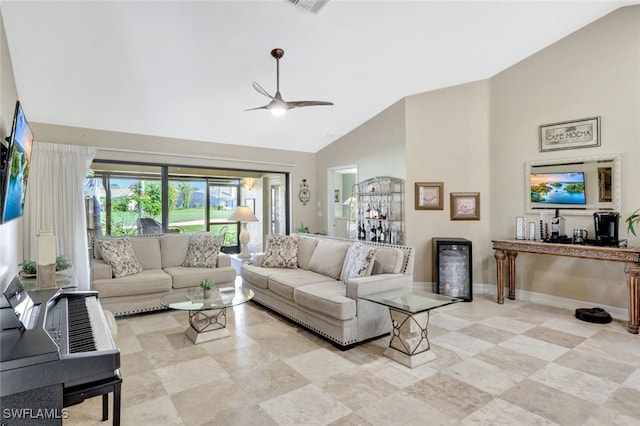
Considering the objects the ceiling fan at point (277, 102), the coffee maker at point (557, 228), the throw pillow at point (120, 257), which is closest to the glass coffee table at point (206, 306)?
the throw pillow at point (120, 257)

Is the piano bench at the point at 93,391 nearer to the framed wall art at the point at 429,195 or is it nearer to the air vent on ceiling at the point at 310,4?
the air vent on ceiling at the point at 310,4

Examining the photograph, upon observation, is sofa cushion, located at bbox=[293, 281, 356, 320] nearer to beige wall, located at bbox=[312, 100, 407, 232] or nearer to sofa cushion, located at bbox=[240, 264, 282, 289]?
sofa cushion, located at bbox=[240, 264, 282, 289]

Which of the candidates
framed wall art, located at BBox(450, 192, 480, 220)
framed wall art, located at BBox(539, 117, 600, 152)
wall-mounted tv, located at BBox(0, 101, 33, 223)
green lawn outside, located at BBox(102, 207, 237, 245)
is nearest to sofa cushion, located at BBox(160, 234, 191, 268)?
green lawn outside, located at BBox(102, 207, 237, 245)

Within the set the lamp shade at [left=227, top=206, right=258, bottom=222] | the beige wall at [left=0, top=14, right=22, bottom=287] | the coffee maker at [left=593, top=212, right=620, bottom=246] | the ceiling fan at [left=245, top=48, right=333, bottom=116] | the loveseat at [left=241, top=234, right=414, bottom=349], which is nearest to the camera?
the beige wall at [left=0, top=14, right=22, bottom=287]

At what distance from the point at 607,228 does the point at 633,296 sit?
766mm

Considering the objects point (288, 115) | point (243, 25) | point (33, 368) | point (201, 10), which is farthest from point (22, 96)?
point (33, 368)

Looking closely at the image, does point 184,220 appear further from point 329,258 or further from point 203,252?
point 329,258

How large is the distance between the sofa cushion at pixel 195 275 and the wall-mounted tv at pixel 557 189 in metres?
4.40

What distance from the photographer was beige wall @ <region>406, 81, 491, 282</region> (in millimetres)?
5062

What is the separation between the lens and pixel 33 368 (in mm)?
1132

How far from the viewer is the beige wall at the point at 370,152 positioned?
5.38m

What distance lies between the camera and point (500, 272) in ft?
15.2

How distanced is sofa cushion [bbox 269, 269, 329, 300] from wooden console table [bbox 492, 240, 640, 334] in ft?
8.20

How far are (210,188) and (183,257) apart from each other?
2493 mm
